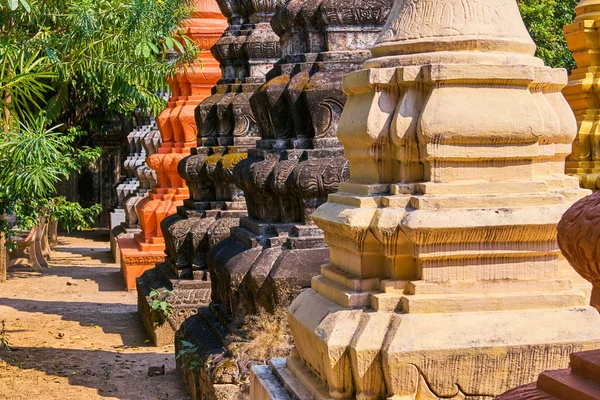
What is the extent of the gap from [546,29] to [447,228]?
1546 centimetres

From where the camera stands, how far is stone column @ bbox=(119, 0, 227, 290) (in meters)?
10.7

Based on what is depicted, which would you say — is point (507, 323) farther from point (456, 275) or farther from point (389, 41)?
point (389, 41)

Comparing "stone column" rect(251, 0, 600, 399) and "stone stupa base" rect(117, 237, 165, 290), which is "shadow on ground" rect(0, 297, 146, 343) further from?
"stone column" rect(251, 0, 600, 399)

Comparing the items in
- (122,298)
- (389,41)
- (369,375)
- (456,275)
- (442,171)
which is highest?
(389,41)

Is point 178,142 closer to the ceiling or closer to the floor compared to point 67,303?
closer to the ceiling

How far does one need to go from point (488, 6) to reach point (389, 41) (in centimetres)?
39

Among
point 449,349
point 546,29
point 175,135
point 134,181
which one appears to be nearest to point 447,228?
point 449,349

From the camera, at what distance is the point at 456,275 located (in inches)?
132

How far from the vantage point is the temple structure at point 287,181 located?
5.50m

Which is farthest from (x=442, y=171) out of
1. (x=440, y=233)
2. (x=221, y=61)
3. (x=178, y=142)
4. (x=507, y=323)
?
(x=178, y=142)

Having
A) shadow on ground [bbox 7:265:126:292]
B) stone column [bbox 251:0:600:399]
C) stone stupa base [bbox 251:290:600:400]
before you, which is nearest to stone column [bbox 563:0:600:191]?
stone column [bbox 251:0:600:399]

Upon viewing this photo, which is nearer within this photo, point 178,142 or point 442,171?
point 442,171

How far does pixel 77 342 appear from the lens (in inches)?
342

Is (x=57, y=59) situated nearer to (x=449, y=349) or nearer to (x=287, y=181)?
(x=287, y=181)
